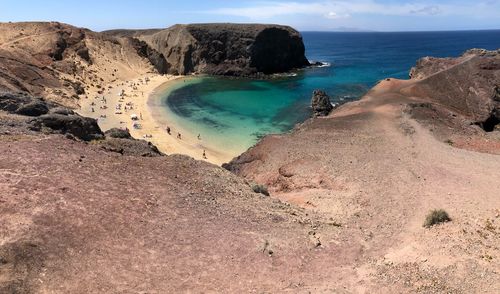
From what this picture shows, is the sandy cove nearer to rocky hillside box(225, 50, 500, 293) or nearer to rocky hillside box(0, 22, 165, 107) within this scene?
rocky hillside box(0, 22, 165, 107)

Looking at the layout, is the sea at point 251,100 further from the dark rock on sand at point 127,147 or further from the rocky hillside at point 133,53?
the dark rock on sand at point 127,147

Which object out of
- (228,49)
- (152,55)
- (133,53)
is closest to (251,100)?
(228,49)

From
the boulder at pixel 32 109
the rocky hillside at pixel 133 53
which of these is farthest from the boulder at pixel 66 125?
the rocky hillside at pixel 133 53

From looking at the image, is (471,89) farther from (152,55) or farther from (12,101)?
(152,55)

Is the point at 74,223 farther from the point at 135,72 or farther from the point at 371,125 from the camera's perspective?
the point at 135,72

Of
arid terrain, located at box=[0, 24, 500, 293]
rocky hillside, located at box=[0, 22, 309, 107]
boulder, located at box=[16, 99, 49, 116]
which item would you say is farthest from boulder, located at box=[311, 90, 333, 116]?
boulder, located at box=[16, 99, 49, 116]

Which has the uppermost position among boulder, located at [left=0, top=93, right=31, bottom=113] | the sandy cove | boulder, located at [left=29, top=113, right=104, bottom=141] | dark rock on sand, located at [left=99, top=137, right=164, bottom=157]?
boulder, located at [left=0, top=93, right=31, bottom=113]

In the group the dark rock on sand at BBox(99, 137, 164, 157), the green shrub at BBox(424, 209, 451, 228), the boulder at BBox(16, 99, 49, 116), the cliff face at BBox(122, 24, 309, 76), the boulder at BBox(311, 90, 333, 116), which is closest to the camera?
the green shrub at BBox(424, 209, 451, 228)
